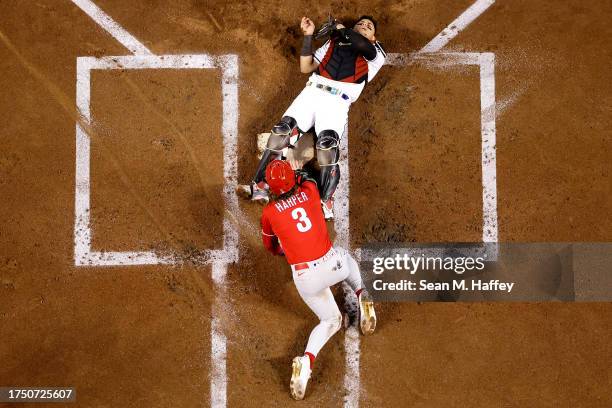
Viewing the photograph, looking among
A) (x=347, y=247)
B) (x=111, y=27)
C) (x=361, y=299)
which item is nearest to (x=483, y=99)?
(x=347, y=247)

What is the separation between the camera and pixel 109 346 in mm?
7867

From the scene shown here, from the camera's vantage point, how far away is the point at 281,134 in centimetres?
757

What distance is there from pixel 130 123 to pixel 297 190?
294cm

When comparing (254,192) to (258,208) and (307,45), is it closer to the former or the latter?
(258,208)

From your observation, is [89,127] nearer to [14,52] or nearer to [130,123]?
[130,123]

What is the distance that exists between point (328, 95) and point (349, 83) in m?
0.33

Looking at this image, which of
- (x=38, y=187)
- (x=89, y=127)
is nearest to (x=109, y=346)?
(x=38, y=187)

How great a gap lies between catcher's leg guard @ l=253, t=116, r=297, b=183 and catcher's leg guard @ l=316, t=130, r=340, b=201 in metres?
0.43

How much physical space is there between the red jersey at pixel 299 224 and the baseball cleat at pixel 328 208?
813 millimetres

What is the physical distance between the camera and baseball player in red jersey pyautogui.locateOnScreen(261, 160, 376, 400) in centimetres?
673

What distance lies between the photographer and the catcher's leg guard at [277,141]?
7.58m

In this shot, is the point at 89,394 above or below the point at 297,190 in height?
below

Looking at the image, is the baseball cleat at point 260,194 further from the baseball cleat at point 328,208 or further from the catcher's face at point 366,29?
the catcher's face at point 366,29

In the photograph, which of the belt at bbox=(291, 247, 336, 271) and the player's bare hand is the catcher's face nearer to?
the player's bare hand
